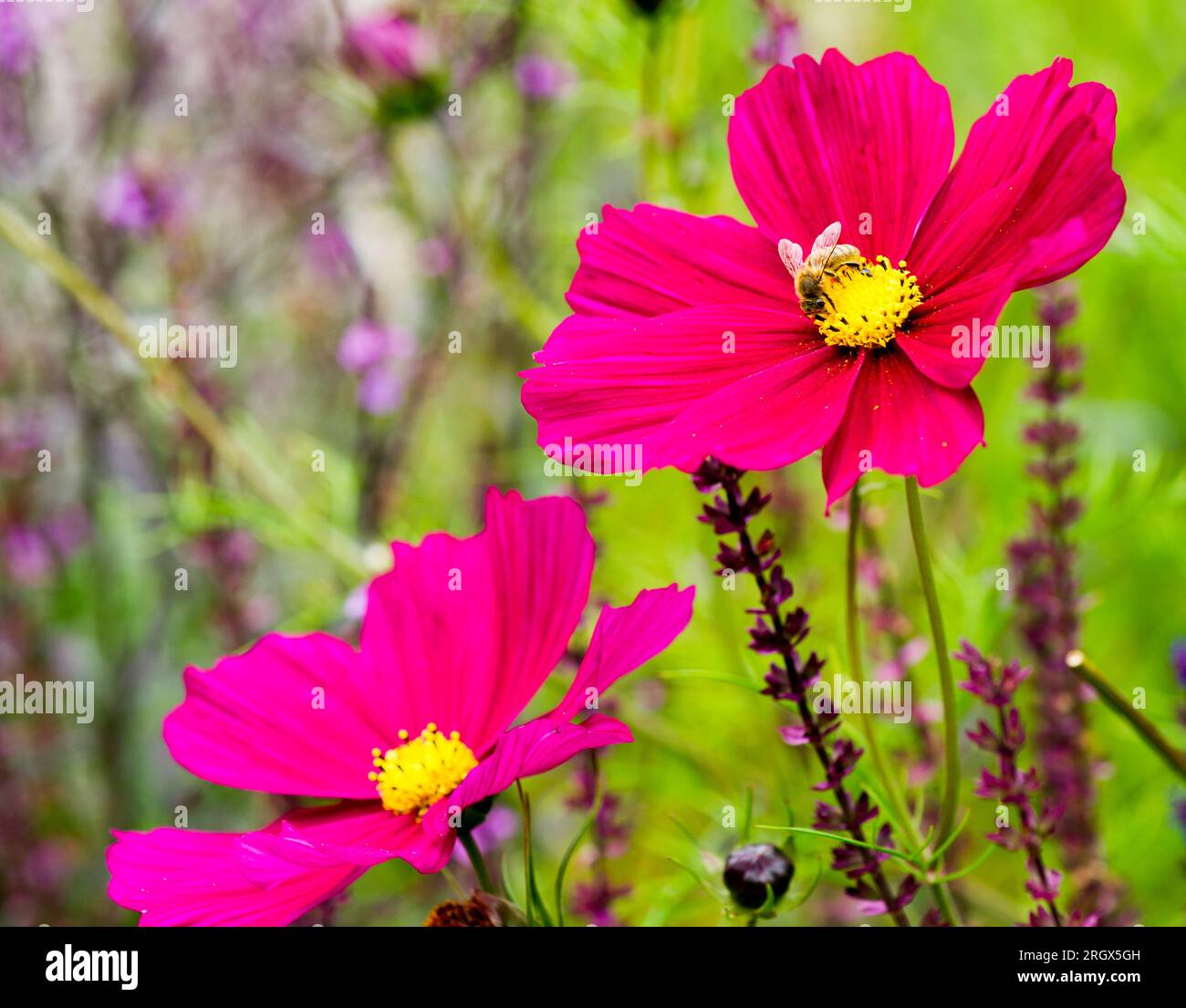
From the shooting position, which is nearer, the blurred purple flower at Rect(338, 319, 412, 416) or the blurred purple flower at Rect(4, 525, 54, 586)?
the blurred purple flower at Rect(338, 319, 412, 416)

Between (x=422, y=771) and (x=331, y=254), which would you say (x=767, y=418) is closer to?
(x=422, y=771)

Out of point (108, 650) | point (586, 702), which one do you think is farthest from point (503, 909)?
point (108, 650)

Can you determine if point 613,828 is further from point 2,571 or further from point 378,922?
point 2,571

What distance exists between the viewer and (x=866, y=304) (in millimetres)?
275

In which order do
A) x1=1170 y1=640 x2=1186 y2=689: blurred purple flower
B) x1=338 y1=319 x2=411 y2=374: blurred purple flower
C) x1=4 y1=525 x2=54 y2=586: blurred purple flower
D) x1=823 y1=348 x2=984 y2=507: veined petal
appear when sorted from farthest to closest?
x1=4 y1=525 x2=54 y2=586: blurred purple flower → x1=338 y1=319 x2=411 y2=374: blurred purple flower → x1=1170 y1=640 x2=1186 y2=689: blurred purple flower → x1=823 y1=348 x2=984 y2=507: veined petal

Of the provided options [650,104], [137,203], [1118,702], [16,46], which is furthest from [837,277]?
[16,46]

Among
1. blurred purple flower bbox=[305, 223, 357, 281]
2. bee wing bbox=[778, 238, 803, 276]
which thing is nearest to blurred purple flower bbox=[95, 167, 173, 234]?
blurred purple flower bbox=[305, 223, 357, 281]

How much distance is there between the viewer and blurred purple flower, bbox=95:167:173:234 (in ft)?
2.16

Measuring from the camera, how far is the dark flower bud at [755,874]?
29 cm

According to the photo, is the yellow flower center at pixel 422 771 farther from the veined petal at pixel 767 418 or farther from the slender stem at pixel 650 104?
the slender stem at pixel 650 104

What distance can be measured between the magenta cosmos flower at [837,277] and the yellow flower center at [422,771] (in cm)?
9

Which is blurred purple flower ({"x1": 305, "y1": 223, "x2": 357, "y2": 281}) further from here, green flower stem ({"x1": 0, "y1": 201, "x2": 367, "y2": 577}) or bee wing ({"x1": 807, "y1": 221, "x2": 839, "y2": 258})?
bee wing ({"x1": 807, "y1": 221, "x2": 839, "y2": 258})

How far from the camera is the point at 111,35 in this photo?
2.67ft

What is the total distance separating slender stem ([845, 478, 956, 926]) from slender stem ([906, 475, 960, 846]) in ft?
0.04
